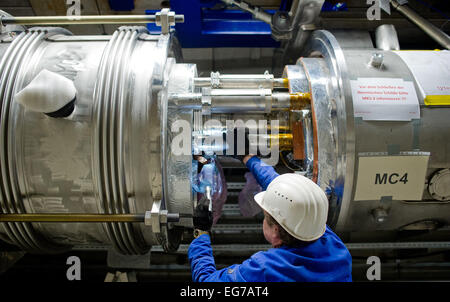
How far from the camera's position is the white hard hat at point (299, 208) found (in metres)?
1.02

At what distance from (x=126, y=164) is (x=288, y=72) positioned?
82 centimetres

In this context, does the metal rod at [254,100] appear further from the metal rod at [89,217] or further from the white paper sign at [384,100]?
the metal rod at [89,217]

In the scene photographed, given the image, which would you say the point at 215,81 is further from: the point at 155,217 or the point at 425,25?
the point at 425,25

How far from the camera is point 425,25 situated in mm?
1568

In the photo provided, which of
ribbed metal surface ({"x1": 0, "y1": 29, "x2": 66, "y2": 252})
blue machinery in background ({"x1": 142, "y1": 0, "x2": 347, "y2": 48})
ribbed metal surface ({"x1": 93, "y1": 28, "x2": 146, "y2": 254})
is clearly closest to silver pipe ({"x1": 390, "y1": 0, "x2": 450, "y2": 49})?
blue machinery in background ({"x1": 142, "y1": 0, "x2": 347, "y2": 48})

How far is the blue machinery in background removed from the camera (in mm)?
1700

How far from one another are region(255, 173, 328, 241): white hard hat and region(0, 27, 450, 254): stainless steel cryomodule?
16 cm

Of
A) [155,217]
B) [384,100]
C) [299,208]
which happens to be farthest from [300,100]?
[155,217]

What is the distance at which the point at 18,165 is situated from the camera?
3.51ft

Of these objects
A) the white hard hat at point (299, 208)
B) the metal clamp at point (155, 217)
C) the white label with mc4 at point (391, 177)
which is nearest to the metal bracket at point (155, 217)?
the metal clamp at point (155, 217)

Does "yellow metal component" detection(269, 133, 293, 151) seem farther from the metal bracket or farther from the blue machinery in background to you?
the blue machinery in background

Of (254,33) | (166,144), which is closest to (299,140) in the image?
(166,144)

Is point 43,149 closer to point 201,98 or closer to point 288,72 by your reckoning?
point 201,98

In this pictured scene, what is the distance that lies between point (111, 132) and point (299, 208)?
2.35ft
